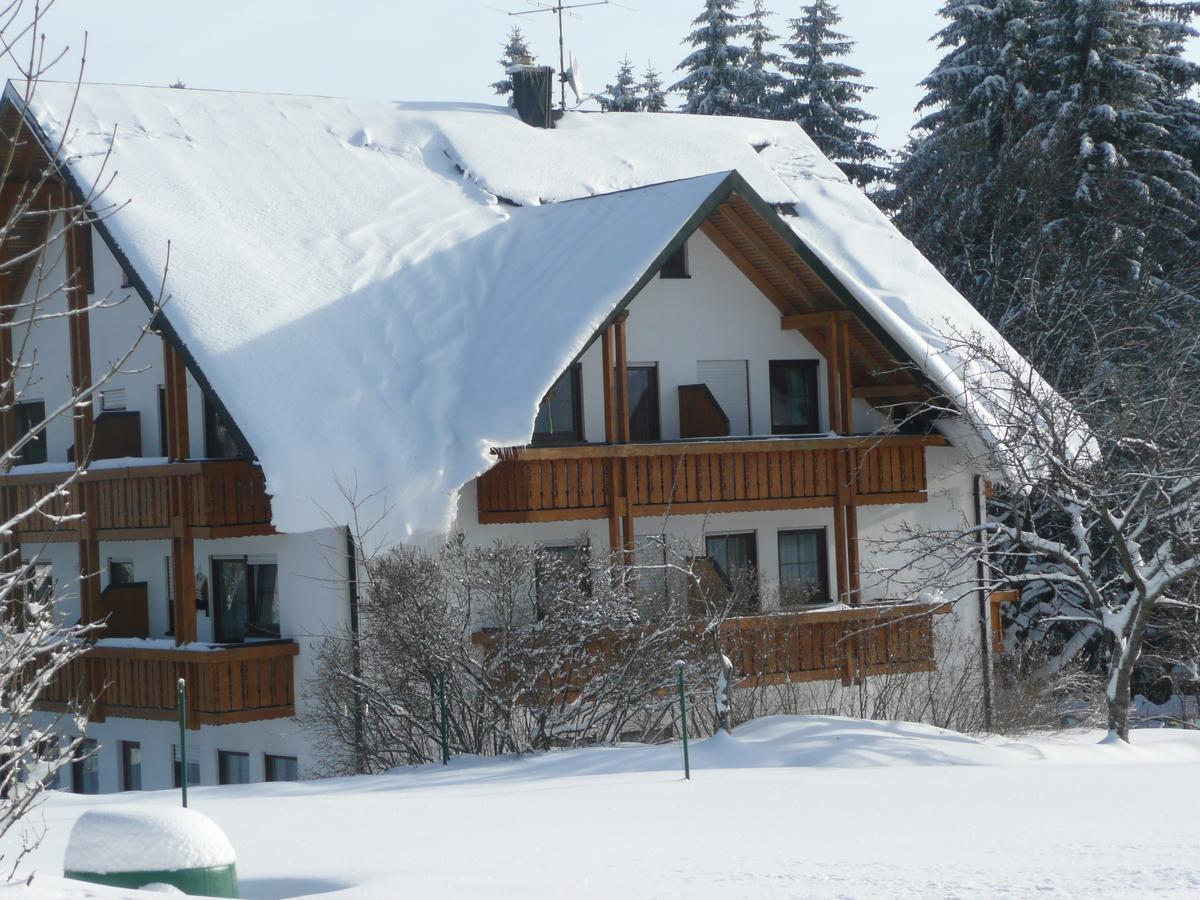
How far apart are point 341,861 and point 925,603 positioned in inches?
529

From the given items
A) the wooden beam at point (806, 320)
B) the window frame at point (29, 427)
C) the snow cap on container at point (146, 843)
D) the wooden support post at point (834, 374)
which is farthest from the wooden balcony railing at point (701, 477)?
the snow cap on container at point (146, 843)

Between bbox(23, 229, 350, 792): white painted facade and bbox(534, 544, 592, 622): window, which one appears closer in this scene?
bbox(534, 544, 592, 622): window

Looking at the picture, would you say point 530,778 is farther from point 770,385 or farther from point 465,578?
point 770,385

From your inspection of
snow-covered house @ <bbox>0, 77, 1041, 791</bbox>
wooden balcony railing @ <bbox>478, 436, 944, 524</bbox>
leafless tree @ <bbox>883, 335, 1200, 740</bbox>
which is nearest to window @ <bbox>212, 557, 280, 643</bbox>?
snow-covered house @ <bbox>0, 77, 1041, 791</bbox>

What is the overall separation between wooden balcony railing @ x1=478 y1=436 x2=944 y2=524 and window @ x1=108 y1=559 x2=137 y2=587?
5781 mm

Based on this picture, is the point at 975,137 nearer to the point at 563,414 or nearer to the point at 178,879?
the point at 563,414

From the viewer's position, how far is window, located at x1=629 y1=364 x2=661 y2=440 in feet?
79.4

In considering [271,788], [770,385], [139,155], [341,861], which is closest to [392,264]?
[139,155]

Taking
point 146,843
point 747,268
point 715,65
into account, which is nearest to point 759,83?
point 715,65

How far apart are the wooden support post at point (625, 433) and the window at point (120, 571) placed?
7.27 metres

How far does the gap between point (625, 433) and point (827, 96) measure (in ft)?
82.1

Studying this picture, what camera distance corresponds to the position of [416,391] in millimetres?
21922

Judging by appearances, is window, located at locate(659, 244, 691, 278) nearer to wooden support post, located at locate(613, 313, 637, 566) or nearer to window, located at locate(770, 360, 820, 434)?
window, located at locate(770, 360, 820, 434)

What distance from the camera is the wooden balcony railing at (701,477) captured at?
2169 cm
